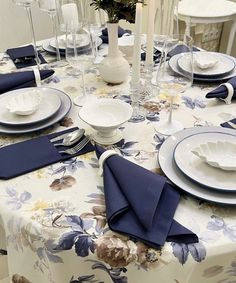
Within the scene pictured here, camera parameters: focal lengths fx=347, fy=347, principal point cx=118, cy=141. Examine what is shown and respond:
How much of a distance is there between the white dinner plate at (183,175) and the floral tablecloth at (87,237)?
0.07 ft

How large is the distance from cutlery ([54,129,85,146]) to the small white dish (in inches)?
20.5

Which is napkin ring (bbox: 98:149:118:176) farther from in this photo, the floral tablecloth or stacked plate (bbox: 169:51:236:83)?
stacked plate (bbox: 169:51:236:83)

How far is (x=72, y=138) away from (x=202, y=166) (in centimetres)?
33

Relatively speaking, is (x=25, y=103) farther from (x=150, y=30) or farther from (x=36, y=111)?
(x=150, y=30)

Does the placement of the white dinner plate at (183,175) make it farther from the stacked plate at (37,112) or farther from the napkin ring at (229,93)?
the stacked plate at (37,112)

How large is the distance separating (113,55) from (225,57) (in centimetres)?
42

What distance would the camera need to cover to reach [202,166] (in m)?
0.76

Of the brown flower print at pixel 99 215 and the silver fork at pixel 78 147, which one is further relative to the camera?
the silver fork at pixel 78 147

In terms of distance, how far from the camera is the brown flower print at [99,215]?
659 millimetres

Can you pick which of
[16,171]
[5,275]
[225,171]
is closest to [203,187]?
[225,171]

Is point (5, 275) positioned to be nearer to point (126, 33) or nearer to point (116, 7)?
point (116, 7)

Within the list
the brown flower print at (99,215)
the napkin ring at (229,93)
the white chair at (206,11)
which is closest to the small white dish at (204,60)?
the napkin ring at (229,93)

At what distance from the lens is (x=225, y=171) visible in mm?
742

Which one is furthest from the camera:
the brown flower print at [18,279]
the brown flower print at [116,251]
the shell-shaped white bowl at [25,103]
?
the shell-shaped white bowl at [25,103]
